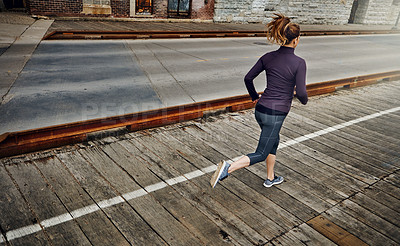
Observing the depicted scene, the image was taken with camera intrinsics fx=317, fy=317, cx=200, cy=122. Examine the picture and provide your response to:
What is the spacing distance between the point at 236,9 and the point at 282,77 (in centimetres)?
2310

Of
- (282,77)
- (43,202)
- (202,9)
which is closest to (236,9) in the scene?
(202,9)

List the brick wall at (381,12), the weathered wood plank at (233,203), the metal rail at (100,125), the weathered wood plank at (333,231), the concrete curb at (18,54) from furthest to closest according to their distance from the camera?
1. the brick wall at (381,12)
2. the concrete curb at (18,54)
3. the metal rail at (100,125)
4. the weathered wood plank at (233,203)
5. the weathered wood plank at (333,231)

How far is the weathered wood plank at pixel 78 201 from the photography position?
3273mm

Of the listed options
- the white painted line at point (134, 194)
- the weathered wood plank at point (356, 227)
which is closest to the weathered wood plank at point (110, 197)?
the white painted line at point (134, 194)

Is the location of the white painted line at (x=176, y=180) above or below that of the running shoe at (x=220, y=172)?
below

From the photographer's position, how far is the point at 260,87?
1008cm

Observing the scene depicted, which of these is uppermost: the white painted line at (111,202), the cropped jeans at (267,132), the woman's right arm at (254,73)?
the woman's right arm at (254,73)

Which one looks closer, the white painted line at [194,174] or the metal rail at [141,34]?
the white painted line at [194,174]

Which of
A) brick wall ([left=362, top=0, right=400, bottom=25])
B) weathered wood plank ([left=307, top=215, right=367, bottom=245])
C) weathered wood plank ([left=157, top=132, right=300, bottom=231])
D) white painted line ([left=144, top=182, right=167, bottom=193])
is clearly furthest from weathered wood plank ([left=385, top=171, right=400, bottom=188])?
brick wall ([left=362, top=0, right=400, bottom=25])

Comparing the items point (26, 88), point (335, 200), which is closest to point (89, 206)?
point (335, 200)

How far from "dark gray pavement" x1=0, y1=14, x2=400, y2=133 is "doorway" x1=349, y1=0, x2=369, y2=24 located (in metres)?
18.3

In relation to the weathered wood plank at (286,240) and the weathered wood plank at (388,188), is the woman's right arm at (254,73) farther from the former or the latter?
the weathered wood plank at (388,188)

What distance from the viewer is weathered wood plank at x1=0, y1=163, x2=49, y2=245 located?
10.3 ft

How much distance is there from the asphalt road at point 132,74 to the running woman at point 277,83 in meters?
4.00
